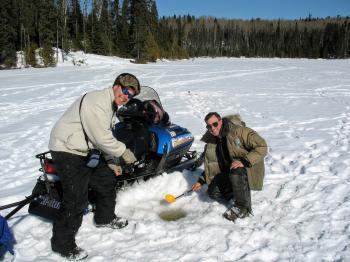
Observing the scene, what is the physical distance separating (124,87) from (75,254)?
1744 mm

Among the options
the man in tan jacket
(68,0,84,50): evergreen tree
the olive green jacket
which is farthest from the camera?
(68,0,84,50): evergreen tree

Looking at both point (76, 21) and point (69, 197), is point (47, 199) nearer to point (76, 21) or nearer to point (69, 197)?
point (69, 197)

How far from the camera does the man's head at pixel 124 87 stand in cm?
365

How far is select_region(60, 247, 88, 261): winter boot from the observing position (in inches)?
147

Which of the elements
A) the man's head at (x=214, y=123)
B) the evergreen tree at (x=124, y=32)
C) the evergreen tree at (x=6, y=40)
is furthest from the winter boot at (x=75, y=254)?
the evergreen tree at (x=124, y=32)

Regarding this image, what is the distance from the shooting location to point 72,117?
Answer: 143 inches

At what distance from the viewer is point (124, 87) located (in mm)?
3656

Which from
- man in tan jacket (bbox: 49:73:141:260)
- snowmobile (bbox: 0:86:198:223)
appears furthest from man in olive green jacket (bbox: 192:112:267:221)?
man in tan jacket (bbox: 49:73:141:260)

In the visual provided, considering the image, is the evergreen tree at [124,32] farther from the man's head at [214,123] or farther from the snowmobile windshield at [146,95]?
the man's head at [214,123]

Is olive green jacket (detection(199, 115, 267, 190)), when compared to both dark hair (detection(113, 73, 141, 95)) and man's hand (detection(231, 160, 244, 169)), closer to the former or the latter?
man's hand (detection(231, 160, 244, 169))

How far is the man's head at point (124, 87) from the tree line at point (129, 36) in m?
38.3

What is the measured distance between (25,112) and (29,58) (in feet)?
102

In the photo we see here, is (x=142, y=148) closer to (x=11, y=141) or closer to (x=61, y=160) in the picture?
(x=61, y=160)

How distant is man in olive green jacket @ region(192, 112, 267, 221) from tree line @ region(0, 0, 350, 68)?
124 feet
